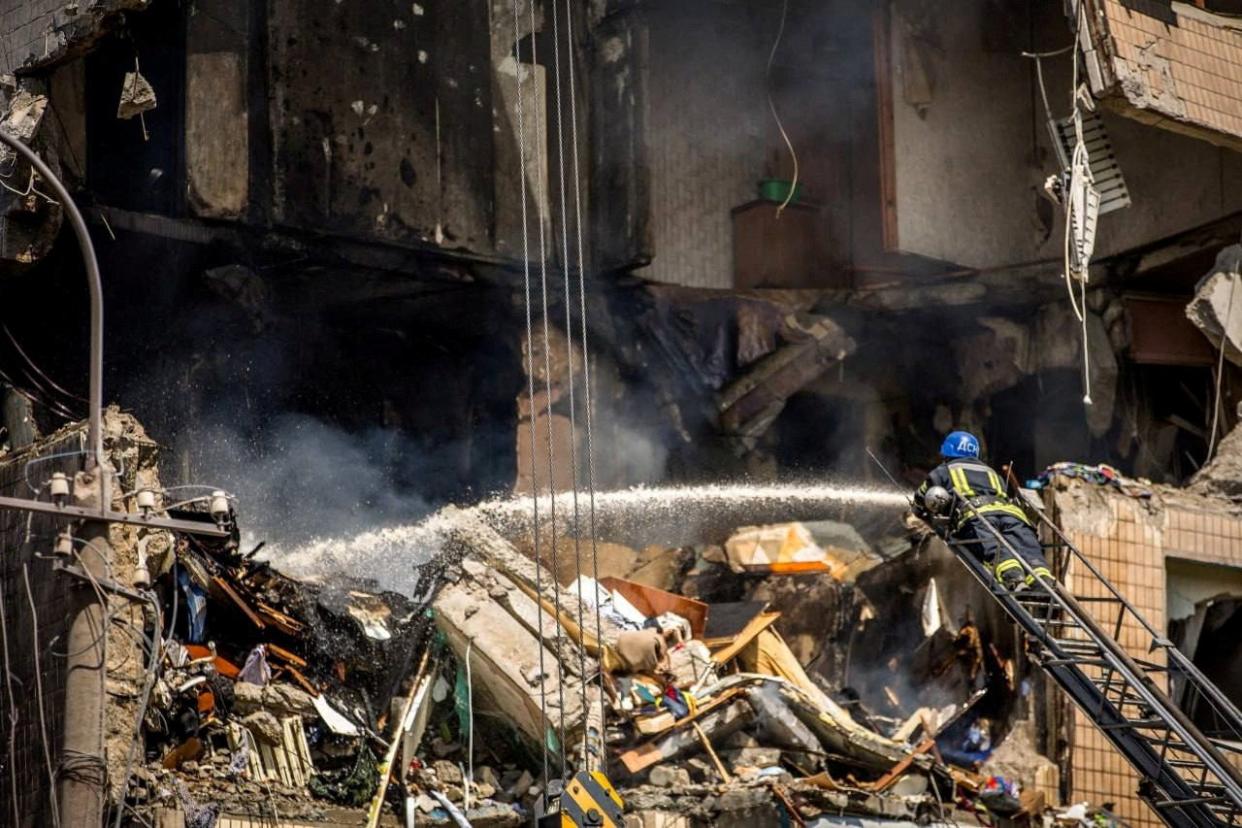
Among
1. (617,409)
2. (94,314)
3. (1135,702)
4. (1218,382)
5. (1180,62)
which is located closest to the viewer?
(94,314)

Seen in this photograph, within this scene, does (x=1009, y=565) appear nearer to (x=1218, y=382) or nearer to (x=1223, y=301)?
(x=1223, y=301)

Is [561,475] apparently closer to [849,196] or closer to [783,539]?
[783,539]

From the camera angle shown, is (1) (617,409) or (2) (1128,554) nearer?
(2) (1128,554)

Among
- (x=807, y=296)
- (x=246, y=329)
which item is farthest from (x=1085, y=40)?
(x=246, y=329)

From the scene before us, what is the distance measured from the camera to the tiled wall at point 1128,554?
22422 mm

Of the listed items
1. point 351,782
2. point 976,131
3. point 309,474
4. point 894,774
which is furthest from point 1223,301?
point 351,782

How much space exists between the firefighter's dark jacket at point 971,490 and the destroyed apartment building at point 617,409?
0.16m

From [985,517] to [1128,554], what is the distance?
11.4 ft

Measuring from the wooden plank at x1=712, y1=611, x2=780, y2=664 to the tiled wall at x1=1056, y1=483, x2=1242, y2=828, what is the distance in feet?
9.19

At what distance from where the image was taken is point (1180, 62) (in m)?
23.8

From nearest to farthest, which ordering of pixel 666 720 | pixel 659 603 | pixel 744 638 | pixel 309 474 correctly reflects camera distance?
pixel 666 720
pixel 744 638
pixel 659 603
pixel 309 474

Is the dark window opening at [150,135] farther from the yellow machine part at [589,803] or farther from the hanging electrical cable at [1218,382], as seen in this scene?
the hanging electrical cable at [1218,382]

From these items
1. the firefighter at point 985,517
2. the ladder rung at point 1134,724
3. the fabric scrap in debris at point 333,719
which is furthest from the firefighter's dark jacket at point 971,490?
the fabric scrap in debris at point 333,719

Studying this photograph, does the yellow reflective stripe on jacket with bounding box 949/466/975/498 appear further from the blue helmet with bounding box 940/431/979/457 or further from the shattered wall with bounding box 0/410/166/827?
the shattered wall with bounding box 0/410/166/827
